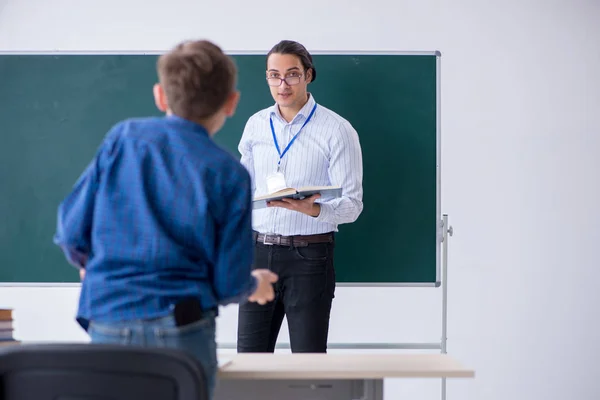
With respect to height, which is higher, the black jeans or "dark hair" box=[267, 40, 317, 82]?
"dark hair" box=[267, 40, 317, 82]

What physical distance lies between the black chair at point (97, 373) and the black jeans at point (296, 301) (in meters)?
1.62

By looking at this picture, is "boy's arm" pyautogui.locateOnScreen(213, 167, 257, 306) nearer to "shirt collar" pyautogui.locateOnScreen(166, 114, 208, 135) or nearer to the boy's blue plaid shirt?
the boy's blue plaid shirt

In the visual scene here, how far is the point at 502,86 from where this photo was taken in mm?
4234

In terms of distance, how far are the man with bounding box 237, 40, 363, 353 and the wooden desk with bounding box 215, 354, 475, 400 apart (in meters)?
0.83

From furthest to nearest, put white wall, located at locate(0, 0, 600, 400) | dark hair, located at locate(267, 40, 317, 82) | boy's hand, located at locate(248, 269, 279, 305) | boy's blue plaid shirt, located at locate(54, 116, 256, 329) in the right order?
white wall, located at locate(0, 0, 600, 400) < dark hair, located at locate(267, 40, 317, 82) < boy's hand, located at locate(248, 269, 279, 305) < boy's blue plaid shirt, located at locate(54, 116, 256, 329)

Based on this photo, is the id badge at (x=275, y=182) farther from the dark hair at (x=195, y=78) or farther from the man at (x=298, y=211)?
the dark hair at (x=195, y=78)

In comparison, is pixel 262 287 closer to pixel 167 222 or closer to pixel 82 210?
pixel 167 222

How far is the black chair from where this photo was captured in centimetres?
131

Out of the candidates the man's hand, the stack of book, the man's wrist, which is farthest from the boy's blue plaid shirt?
the man's wrist

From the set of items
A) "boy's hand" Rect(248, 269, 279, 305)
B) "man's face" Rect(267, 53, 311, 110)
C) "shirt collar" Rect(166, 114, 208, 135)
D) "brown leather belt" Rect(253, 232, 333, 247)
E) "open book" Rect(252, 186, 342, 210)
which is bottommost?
"boy's hand" Rect(248, 269, 279, 305)

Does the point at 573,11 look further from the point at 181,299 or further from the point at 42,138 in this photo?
the point at 181,299

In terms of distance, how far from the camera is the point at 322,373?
1.84m

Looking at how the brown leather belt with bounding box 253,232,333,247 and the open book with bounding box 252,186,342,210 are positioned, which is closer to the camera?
the open book with bounding box 252,186,342,210

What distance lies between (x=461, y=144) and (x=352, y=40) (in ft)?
2.86
